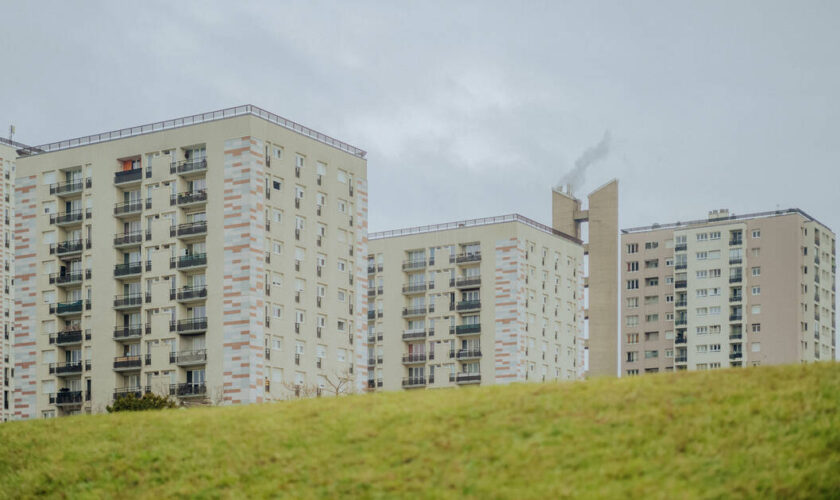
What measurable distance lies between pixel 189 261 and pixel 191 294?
2.63 metres

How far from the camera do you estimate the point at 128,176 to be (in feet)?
309

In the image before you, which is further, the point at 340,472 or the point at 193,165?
the point at 193,165

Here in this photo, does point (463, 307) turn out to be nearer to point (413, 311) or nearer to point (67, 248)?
point (413, 311)

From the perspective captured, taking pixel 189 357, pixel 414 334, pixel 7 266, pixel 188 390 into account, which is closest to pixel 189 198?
pixel 189 357

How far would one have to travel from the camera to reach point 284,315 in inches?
3558

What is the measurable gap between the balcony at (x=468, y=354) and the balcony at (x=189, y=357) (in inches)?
1491

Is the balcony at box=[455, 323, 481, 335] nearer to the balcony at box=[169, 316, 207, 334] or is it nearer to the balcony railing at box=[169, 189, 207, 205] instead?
the balcony at box=[169, 316, 207, 334]

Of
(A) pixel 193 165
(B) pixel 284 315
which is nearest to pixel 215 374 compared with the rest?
(B) pixel 284 315

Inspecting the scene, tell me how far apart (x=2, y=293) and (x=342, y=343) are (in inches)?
1597

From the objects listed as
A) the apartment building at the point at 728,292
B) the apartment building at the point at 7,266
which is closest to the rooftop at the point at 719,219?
the apartment building at the point at 728,292

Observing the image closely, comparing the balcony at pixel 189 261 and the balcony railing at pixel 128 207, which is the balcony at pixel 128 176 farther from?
the balcony at pixel 189 261

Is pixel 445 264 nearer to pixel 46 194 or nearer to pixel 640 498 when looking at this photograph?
pixel 46 194

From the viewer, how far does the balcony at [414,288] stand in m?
123

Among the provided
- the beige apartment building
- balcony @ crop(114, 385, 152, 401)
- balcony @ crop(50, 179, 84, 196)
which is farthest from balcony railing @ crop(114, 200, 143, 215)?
the beige apartment building
